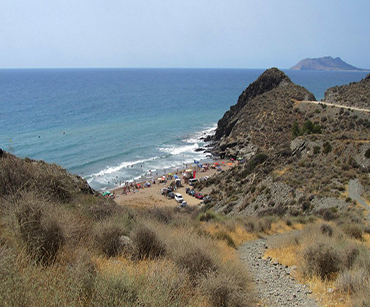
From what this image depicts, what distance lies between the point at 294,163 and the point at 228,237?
46.9ft

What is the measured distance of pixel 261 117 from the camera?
49156mm

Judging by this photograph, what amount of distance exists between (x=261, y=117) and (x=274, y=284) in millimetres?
44770

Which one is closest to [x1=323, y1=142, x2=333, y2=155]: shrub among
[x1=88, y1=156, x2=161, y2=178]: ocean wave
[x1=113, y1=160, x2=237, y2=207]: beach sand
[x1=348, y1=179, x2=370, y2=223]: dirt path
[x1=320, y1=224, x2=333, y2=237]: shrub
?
[x1=348, y1=179, x2=370, y2=223]: dirt path

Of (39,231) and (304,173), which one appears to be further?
(304,173)

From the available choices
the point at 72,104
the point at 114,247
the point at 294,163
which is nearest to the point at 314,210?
the point at 294,163

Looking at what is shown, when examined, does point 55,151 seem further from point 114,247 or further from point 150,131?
point 114,247

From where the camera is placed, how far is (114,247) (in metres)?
6.62

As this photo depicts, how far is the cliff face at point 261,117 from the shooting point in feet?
147

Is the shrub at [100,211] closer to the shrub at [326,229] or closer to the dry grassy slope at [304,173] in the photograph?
the shrub at [326,229]

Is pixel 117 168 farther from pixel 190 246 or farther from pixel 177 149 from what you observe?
pixel 190 246

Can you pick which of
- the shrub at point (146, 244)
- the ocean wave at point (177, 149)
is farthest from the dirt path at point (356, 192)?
the ocean wave at point (177, 149)

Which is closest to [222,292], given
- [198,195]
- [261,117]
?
[198,195]

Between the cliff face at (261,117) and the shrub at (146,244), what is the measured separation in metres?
37.7

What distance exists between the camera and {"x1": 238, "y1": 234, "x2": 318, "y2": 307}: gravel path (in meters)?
5.86
